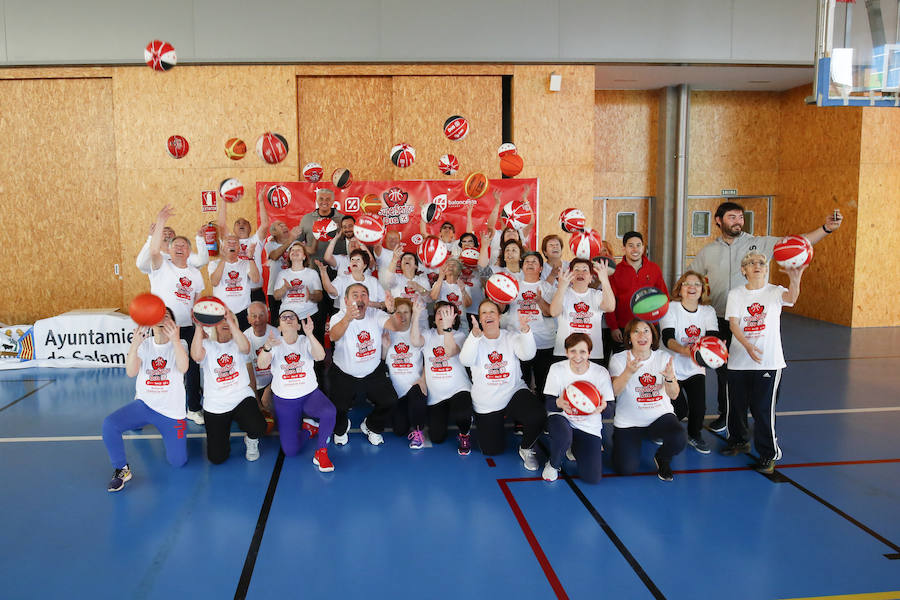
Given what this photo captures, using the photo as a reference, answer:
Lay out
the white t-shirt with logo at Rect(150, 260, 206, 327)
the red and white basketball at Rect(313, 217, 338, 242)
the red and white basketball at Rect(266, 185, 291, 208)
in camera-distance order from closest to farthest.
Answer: the white t-shirt with logo at Rect(150, 260, 206, 327) → the red and white basketball at Rect(313, 217, 338, 242) → the red and white basketball at Rect(266, 185, 291, 208)

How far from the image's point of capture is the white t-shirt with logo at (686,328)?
5.26 metres

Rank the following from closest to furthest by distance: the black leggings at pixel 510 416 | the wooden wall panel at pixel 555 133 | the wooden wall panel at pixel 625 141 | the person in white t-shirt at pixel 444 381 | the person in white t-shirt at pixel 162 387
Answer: the person in white t-shirt at pixel 162 387 → the black leggings at pixel 510 416 → the person in white t-shirt at pixel 444 381 → the wooden wall panel at pixel 555 133 → the wooden wall panel at pixel 625 141

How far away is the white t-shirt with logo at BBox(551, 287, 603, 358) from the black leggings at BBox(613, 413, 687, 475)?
951 mm

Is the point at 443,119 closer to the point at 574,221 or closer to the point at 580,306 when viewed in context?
the point at 574,221

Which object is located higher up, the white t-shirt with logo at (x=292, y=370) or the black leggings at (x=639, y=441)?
the white t-shirt with logo at (x=292, y=370)

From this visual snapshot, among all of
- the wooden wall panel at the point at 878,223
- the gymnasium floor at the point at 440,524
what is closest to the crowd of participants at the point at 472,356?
the gymnasium floor at the point at 440,524

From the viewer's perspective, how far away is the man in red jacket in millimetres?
5938

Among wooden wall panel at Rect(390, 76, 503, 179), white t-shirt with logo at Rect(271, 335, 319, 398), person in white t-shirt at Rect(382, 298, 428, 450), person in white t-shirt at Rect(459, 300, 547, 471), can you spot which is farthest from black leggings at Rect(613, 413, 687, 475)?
wooden wall panel at Rect(390, 76, 503, 179)

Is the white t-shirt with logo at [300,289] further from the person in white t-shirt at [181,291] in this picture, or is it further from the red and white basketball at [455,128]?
the red and white basketball at [455,128]

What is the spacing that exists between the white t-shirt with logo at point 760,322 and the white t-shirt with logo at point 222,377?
4.05 metres

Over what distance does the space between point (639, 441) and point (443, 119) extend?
6.63 m

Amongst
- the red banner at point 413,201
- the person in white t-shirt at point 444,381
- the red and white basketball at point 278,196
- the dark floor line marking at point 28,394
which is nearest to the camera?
the person in white t-shirt at point 444,381

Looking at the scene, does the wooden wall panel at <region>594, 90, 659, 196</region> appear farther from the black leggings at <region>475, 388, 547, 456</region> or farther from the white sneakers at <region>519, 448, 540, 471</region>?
the white sneakers at <region>519, 448, 540, 471</region>

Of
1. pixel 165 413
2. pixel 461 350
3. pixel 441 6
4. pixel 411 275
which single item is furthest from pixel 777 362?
pixel 441 6
